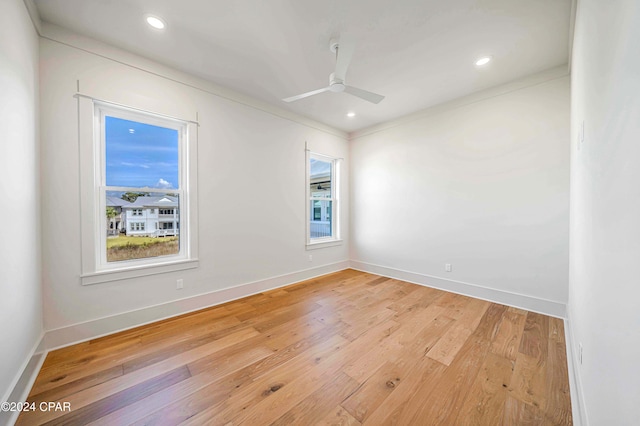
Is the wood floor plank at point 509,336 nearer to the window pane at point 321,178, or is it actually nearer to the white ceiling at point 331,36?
the white ceiling at point 331,36

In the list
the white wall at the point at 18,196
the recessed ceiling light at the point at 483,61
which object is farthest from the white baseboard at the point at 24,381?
the recessed ceiling light at the point at 483,61

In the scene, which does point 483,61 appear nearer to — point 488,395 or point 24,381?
point 488,395

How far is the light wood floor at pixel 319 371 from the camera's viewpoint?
1437mm

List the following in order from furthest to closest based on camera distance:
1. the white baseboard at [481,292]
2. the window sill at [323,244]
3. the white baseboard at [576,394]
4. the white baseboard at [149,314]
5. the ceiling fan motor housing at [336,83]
A: the window sill at [323,244] → the white baseboard at [481,292] → the ceiling fan motor housing at [336,83] → the white baseboard at [149,314] → the white baseboard at [576,394]

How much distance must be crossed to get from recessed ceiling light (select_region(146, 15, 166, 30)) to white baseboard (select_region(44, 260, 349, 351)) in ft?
9.14

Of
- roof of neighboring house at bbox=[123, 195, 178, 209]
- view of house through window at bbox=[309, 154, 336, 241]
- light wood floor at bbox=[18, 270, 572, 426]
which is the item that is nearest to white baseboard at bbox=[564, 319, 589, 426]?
light wood floor at bbox=[18, 270, 572, 426]

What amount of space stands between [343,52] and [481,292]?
11.3 ft

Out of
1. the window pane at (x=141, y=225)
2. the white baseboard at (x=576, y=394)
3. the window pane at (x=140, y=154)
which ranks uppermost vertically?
the window pane at (x=140, y=154)

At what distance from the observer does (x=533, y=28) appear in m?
2.09

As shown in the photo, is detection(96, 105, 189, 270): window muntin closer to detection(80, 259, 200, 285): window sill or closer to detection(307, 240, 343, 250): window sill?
detection(80, 259, 200, 285): window sill

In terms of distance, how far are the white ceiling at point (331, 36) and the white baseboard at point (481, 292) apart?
2.74 metres

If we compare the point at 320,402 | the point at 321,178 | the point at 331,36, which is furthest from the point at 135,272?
the point at 321,178

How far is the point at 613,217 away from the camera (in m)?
0.89

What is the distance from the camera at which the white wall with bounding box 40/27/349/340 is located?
6.87 feet
